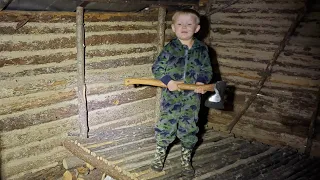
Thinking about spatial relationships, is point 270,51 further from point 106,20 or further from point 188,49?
point 106,20

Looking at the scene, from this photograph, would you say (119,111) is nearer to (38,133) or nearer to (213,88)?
(38,133)

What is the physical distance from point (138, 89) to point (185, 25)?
2.47 meters

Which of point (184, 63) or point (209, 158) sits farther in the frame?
point (209, 158)

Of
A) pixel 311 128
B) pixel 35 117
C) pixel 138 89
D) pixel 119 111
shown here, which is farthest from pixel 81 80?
pixel 311 128

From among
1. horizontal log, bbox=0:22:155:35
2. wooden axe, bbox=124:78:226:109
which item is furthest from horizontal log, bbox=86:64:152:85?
wooden axe, bbox=124:78:226:109

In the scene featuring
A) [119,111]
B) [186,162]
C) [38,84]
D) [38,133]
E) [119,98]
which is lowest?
[186,162]

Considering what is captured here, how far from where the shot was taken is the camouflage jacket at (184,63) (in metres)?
4.00

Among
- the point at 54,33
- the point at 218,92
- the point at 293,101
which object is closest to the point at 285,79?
the point at 293,101

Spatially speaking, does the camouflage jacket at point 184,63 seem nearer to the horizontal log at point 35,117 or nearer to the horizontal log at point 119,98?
the horizontal log at point 119,98

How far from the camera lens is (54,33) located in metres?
4.71

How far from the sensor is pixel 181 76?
4051mm

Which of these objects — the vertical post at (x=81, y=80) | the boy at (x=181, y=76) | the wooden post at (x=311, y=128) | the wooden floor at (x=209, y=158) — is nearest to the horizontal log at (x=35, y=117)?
the vertical post at (x=81, y=80)

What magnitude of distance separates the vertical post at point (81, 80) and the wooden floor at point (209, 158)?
0.92 ft

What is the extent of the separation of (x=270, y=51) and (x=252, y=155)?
1944mm
